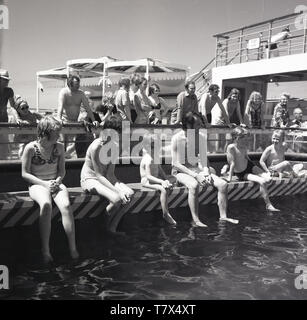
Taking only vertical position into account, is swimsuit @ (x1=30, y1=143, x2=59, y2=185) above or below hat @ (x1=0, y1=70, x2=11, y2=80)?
below

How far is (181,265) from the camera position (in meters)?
4.70

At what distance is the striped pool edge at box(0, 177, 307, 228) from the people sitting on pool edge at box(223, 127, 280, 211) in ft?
0.49

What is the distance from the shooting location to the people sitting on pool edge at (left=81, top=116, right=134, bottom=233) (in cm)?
540

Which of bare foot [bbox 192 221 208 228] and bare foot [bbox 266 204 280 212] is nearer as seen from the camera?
bare foot [bbox 192 221 208 228]

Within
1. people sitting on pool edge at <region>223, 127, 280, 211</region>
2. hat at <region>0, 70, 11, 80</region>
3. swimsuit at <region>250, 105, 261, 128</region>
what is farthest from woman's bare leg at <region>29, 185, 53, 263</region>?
swimsuit at <region>250, 105, 261, 128</region>

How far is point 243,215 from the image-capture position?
7.15 meters

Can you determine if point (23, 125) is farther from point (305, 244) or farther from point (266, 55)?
point (266, 55)

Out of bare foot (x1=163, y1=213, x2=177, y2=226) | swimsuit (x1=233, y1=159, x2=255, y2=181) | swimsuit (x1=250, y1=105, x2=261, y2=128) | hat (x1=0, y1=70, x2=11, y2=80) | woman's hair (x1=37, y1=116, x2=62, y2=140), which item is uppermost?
hat (x1=0, y1=70, x2=11, y2=80)

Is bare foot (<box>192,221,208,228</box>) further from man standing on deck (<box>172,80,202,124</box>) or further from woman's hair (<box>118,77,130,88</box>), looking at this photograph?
woman's hair (<box>118,77,130,88</box>)

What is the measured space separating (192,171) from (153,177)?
2.33 ft

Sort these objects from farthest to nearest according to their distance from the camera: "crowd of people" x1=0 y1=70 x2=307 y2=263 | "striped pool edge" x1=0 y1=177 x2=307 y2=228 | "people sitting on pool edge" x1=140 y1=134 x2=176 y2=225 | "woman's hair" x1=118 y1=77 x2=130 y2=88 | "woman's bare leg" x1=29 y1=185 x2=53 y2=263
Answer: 1. "woman's hair" x1=118 y1=77 x2=130 y2=88
2. "people sitting on pool edge" x1=140 y1=134 x2=176 y2=225
3. "striped pool edge" x1=0 y1=177 x2=307 y2=228
4. "crowd of people" x1=0 y1=70 x2=307 y2=263
5. "woman's bare leg" x1=29 y1=185 x2=53 y2=263

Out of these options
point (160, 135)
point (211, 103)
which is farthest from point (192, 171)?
point (211, 103)

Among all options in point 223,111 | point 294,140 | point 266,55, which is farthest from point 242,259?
point 266,55

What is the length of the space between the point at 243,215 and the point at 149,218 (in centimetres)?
184
